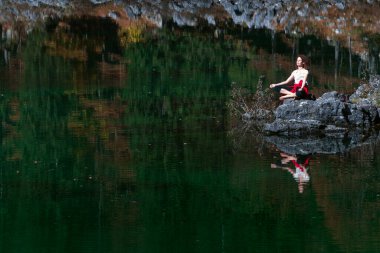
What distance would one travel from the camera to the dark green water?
1318 cm

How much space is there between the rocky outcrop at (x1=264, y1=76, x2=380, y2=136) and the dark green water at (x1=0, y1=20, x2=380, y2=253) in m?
1.34

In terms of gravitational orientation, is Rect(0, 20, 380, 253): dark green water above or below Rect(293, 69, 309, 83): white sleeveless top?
below

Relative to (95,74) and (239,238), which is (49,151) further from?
(95,74)

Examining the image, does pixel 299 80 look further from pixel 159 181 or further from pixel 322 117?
pixel 159 181

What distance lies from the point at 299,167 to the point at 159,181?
10.00ft

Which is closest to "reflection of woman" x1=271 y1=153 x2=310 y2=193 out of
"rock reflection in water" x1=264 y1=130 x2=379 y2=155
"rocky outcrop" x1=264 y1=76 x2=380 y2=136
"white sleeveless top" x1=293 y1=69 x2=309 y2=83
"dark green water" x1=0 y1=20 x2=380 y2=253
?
"dark green water" x1=0 y1=20 x2=380 y2=253

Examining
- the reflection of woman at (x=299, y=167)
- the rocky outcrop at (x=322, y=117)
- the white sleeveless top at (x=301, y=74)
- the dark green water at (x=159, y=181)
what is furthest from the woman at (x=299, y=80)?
the reflection of woman at (x=299, y=167)

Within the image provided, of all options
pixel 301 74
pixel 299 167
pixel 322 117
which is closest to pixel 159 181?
pixel 299 167

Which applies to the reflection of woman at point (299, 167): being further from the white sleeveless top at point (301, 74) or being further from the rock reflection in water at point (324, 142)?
the white sleeveless top at point (301, 74)

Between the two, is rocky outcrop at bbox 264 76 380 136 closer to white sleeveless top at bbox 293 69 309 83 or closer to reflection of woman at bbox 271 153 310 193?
white sleeveless top at bbox 293 69 309 83

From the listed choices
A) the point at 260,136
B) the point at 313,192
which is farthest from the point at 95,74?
the point at 313,192

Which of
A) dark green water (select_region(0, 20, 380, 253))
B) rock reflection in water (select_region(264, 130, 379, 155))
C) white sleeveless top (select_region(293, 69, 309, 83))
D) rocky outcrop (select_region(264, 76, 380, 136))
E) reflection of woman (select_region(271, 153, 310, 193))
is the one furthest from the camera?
white sleeveless top (select_region(293, 69, 309, 83))

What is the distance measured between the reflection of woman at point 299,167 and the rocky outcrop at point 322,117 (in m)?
3.41

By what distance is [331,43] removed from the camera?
175 ft
